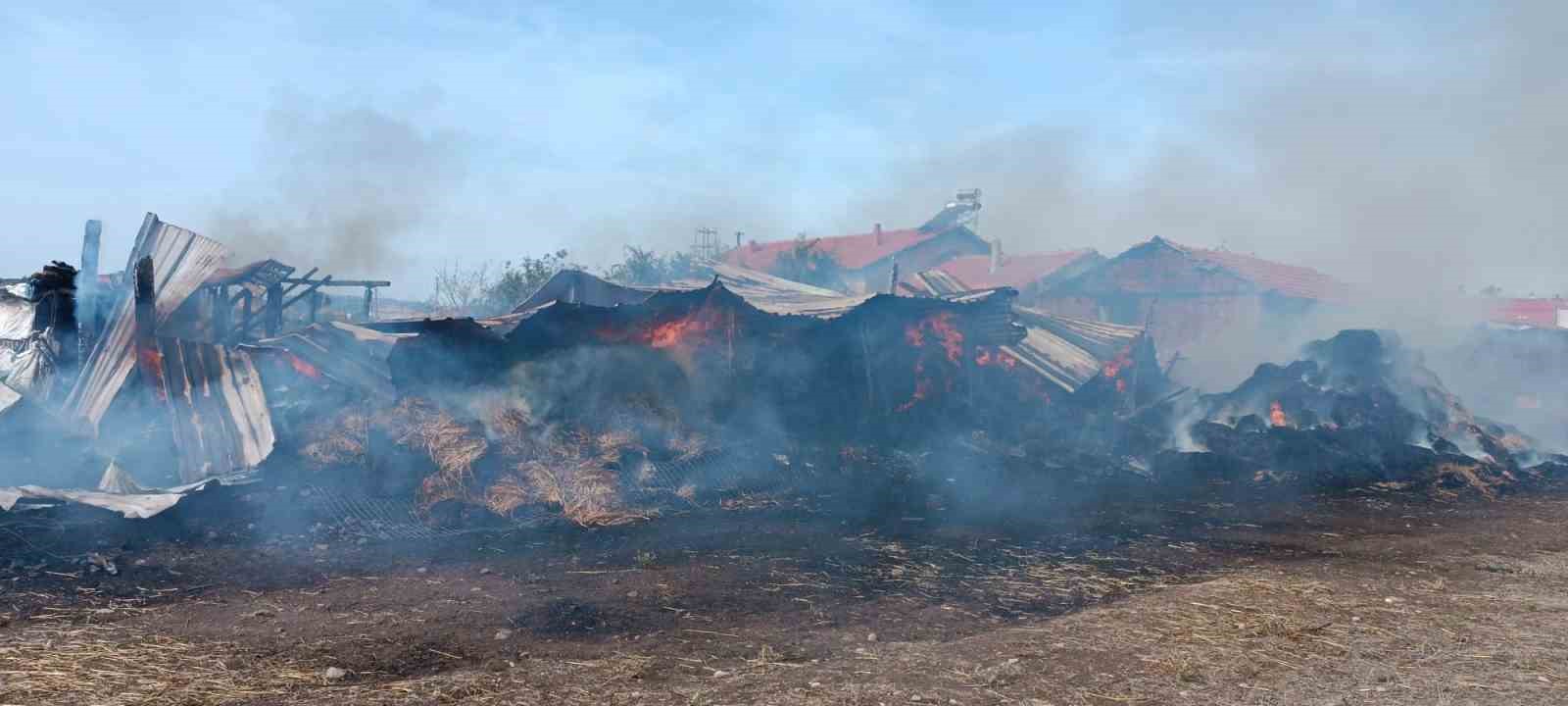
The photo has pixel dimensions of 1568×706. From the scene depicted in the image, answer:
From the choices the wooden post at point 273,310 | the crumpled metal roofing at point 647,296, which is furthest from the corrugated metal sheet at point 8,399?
the crumpled metal roofing at point 647,296

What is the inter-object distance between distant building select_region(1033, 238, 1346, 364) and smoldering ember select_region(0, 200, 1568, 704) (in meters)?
12.8

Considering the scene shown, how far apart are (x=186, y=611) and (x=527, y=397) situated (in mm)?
5036

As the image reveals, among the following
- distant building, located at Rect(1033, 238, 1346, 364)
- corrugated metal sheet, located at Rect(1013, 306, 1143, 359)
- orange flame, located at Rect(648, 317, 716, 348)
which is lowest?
orange flame, located at Rect(648, 317, 716, 348)

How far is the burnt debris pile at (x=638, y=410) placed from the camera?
9.80 meters

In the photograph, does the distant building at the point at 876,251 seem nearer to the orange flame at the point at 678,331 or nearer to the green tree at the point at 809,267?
the green tree at the point at 809,267

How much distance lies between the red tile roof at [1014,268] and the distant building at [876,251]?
8.03ft

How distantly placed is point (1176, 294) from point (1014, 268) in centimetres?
580

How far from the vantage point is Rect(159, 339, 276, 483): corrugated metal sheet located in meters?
9.60

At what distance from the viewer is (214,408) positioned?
1018cm

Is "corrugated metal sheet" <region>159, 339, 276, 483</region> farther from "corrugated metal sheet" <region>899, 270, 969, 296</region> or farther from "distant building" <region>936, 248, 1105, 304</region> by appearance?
"distant building" <region>936, 248, 1105, 304</region>

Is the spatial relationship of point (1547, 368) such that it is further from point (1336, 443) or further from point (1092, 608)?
point (1092, 608)

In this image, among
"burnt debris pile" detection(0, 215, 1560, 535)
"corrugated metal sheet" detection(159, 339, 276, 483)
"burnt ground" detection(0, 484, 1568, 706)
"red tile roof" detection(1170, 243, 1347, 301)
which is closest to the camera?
"burnt ground" detection(0, 484, 1568, 706)

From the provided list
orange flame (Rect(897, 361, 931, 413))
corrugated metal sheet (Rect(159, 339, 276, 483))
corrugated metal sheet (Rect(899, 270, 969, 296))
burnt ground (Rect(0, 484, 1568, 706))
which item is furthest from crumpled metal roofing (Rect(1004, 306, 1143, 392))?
corrugated metal sheet (Rect(159, 339, 276, 483))

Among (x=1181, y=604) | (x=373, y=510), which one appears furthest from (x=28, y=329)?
(x=1181, y=604)
